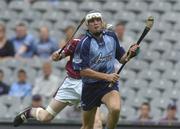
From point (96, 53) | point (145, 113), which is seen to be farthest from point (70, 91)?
point (145, 113)

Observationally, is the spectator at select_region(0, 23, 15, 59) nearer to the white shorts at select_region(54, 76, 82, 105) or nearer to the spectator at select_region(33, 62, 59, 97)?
the spectator at select_region(33, 62, 59, 97)

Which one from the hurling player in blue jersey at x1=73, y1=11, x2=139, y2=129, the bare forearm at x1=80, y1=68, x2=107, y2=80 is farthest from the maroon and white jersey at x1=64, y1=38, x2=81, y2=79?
the bare forearm at x1=80, y1=68, x2=107, y2=80

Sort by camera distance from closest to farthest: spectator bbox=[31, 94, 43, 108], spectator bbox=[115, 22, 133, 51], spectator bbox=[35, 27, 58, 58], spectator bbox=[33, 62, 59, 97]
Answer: spectator bbox=[31, 94, 43, 108]
spectator bbox=[33, 62, 59, 97]
spectator bbox=[115, 22, 133, 51]
spectator bbox=[35, 27, 58, 58]

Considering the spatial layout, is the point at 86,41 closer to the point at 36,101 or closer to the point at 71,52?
the point at 71,52

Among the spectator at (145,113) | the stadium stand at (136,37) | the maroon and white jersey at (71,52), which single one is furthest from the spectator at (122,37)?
the maroon and white jersey at (71,52)

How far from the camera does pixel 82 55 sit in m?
13.2

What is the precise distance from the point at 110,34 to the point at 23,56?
5.79m

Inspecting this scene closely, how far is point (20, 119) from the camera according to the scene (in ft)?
48.4

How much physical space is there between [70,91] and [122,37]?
4506 millimetres

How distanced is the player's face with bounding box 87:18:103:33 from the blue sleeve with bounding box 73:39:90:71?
165 mm

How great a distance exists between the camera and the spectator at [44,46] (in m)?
18.8

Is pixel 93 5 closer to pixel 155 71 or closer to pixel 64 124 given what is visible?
pixel 155 71

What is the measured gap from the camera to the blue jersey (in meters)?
13.2

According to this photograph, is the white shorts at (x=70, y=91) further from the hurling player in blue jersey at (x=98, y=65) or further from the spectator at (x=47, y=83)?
the spectator at (x=47, y=83)
